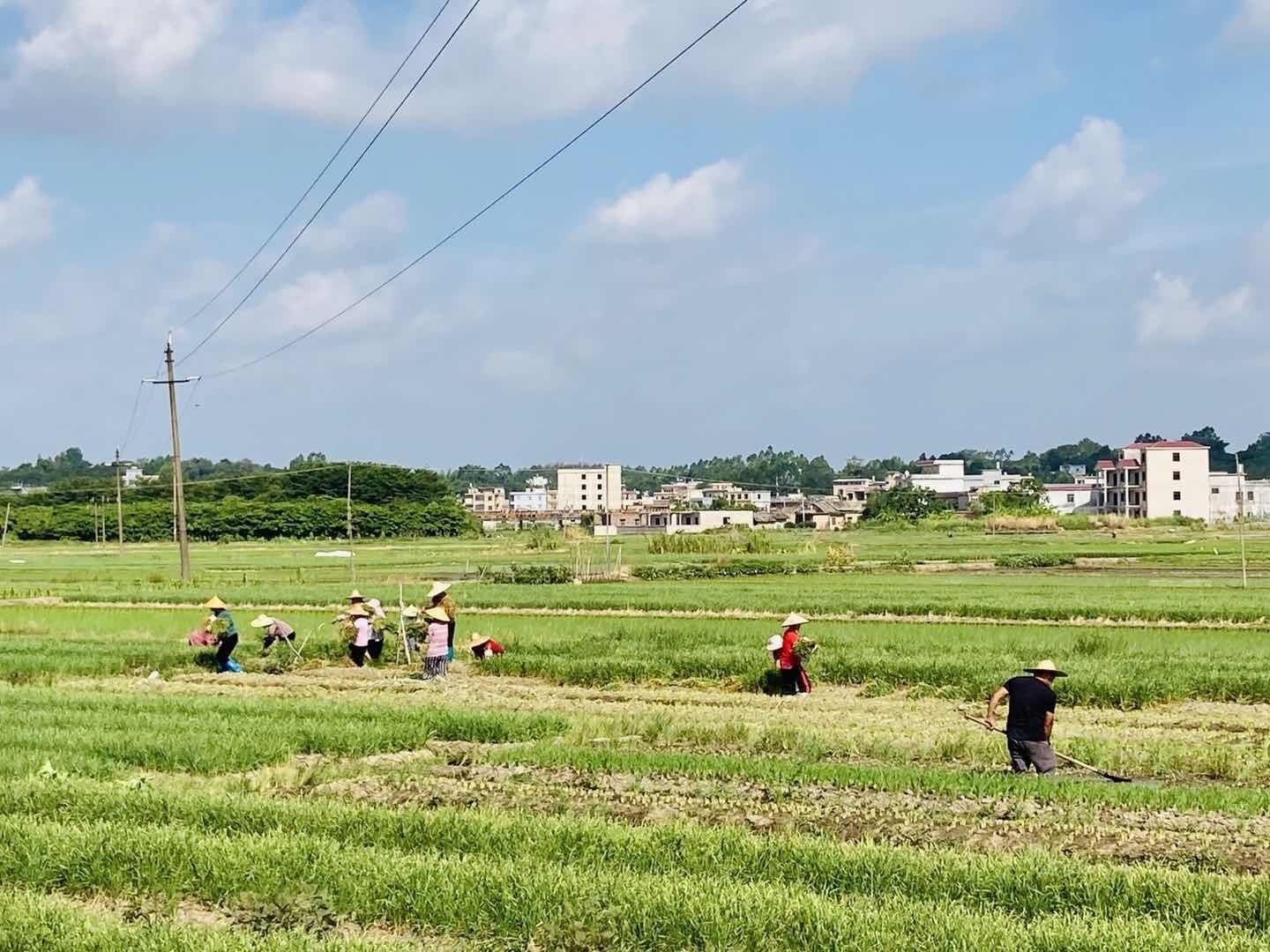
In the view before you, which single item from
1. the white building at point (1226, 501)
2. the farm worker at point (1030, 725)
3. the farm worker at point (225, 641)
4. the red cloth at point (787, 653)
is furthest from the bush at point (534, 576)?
the white building at point (1226, 501)

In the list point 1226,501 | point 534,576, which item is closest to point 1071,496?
point 1226,501

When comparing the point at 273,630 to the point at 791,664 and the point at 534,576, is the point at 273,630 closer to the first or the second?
the point at 791,664

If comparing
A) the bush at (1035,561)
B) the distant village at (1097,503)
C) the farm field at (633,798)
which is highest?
the distant village at (1097,503)

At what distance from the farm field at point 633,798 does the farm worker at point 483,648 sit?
30 cm

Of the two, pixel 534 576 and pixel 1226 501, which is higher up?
pixel 1226 501

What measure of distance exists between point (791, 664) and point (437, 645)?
16.5ft

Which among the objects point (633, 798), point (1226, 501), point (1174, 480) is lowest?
point (633, 798)

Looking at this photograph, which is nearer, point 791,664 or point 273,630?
point 791,664

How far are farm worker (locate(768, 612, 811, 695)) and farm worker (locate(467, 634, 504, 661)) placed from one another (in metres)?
5.27

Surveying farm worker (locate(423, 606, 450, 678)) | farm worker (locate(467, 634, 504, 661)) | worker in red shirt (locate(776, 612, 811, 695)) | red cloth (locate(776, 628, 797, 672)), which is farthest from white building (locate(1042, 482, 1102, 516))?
farm worker (locate(423, 606, 450, 678))

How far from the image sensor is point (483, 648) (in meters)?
24.3

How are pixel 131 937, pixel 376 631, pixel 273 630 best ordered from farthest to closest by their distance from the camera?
pixel 376 631, pixel 273 630, pixel 131 937

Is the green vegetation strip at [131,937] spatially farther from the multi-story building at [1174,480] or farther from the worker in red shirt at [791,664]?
the multi-story building at [1174,480]

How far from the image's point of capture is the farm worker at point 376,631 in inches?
993
